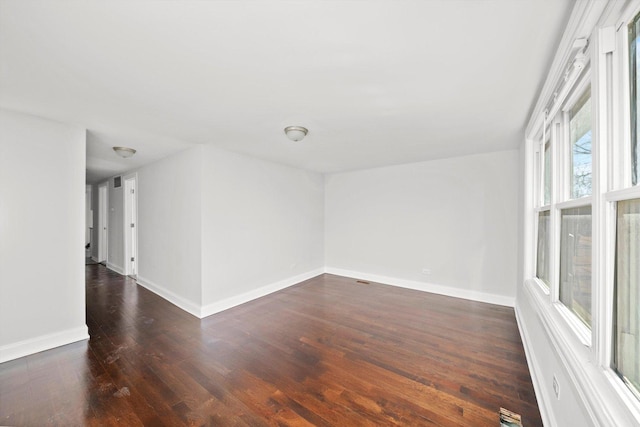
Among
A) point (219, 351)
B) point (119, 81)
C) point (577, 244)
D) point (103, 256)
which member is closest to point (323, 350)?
point (219, 351)

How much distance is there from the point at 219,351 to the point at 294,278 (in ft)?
7.89

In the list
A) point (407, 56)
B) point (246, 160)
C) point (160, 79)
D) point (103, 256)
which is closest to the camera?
point (407, 56)

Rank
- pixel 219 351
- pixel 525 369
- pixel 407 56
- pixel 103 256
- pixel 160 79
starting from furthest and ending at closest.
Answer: pixel 103 256
pixel 219 351
pixel 525 369
pixel 160 79
pixel 407 56

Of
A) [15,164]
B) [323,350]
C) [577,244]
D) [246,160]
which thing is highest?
[246,160]

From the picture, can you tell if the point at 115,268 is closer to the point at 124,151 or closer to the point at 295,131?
the point at 124,151

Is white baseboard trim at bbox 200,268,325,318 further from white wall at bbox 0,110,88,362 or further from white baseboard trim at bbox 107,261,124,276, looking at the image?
white baseboard trim at bbox 107,261,124,276

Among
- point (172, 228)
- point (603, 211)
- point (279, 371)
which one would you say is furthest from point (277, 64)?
point (172, 228)

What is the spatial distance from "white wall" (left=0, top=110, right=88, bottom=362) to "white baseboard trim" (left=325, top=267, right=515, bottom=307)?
420 cm

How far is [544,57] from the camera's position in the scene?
4.85 ft

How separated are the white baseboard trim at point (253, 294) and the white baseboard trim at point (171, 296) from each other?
16 cm

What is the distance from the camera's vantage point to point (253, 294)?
3.93 m

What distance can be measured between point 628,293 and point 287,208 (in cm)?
417

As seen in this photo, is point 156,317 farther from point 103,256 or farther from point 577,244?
point 103,256

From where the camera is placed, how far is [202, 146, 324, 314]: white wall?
338 cm
